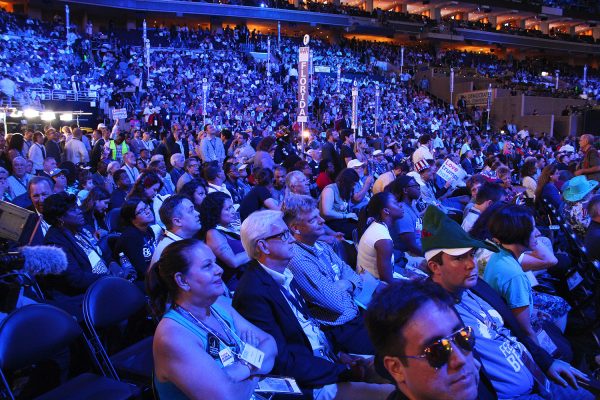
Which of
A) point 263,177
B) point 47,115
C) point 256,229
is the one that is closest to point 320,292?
point 256,229

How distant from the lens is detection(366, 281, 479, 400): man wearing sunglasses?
4.90ft

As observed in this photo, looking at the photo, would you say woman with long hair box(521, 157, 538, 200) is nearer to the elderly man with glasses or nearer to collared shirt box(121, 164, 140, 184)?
collared shirt box(121, 164, 140, 184)

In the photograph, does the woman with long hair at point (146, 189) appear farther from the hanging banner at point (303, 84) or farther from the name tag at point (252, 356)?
the hanging banner at point (303, 84)

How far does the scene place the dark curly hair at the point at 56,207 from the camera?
3.72 m

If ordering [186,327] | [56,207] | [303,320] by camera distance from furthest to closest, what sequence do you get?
1. [56,207]
2. [303,320]
3. [186,327]

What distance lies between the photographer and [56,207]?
12.3 ft

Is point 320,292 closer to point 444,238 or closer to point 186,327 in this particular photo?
point 444,238

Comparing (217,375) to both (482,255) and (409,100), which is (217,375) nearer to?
(482,255)

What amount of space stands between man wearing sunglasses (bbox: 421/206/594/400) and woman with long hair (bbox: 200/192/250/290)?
1.51m

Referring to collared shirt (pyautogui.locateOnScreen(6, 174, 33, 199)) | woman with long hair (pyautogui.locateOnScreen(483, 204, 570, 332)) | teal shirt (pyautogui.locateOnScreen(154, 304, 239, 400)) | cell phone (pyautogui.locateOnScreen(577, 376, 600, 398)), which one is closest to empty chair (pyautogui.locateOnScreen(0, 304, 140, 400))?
teal shirt (pyautogui.locateOnScreen(154, 304, 239, 400))

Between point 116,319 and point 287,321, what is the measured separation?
39.4 inches

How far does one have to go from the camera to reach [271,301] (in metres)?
2.59

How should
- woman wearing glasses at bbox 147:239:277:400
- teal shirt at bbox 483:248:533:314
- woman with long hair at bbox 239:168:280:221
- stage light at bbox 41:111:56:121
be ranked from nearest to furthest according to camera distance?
woman wearing glasses at bbox 147:239:277:400, teal shirt at bbox 483:248:533:314, woman with long hair at bbox 239:168:280:221, stage light at bbox 41:111:56:121

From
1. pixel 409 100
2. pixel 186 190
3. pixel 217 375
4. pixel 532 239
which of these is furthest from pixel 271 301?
pixel 409 100
